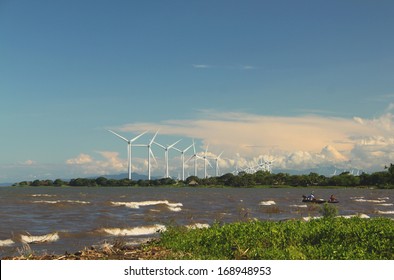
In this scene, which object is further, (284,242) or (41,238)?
(41,238)

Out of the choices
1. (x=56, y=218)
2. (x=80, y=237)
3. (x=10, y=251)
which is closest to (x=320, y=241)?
(x=10, y=251)

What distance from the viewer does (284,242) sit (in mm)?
15961

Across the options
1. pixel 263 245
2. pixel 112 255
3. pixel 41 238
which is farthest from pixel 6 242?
pixel 263 245

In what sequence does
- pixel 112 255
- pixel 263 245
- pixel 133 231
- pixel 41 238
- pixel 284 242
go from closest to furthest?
1. pixel 112 255
2. pixel 263 245
3. pixel 284 242
4. pixel 41 238
5. pixel 133 231

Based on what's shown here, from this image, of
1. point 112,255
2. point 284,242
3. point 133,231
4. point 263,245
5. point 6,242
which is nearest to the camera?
point 112,255

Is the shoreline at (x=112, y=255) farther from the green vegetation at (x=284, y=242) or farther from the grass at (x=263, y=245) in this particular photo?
the green vegetation at (x=284, y=242)

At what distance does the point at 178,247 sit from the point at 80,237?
14.8m

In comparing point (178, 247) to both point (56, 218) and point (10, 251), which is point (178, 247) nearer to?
point (10, 251)

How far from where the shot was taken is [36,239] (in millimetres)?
28078

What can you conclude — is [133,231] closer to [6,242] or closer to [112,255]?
[6,242]

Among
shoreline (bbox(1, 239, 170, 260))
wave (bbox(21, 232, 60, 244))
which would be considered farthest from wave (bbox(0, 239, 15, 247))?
shoreline (bbox(1, 239, 170, 260))

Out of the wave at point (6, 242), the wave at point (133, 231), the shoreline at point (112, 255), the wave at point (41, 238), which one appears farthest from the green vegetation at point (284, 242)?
the wave at point (133, 231)

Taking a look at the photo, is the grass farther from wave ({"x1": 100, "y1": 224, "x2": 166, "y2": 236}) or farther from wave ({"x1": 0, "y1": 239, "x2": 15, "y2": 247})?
wave ({"x1": 100, "y1": 224, "x2": 166, "y2": 236})

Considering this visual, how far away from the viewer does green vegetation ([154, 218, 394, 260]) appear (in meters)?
13.9
